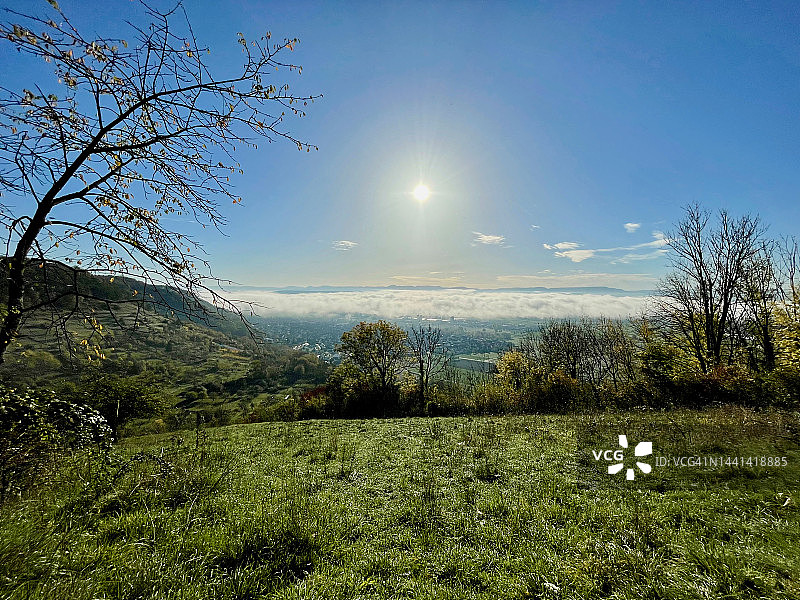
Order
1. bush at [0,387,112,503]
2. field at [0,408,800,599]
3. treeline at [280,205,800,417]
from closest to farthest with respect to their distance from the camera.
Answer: field at [0,408,800,599], bush at [0,387,112,503], treeline at [280,205,800,417]

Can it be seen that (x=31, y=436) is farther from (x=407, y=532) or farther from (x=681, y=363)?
(x=681, y=363)

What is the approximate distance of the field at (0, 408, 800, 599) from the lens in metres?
3.69

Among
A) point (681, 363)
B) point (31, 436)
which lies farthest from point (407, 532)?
point (681, 363)

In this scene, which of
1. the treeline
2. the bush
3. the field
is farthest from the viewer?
the treeline

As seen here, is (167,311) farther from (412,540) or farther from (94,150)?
(412,540)

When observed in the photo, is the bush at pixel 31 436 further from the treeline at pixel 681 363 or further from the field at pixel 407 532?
the treeline at pixel 681 363

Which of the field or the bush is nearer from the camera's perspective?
the field

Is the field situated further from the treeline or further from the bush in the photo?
the treeline

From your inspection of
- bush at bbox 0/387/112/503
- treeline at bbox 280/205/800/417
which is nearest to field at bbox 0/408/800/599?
bush at bbox 0/387/112/503

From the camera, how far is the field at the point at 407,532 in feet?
12.1

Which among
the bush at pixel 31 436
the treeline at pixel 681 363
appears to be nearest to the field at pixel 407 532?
the bush at pixel 31 436

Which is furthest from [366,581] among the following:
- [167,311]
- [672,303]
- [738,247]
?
[672,303]

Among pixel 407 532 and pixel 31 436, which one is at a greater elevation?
pixel 31 436

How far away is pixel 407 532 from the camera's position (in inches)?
220
